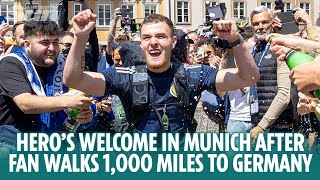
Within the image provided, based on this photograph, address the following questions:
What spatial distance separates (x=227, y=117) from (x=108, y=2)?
55153mm

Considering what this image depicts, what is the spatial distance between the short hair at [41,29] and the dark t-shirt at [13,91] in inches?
14.2

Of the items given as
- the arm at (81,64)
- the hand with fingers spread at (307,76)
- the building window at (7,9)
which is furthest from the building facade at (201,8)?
the hand with fingers spread at (307,76)

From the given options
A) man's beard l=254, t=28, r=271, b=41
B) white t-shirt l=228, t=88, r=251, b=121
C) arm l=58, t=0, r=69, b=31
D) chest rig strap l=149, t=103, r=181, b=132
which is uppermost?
arm l=58, t=0, r=69, b=31

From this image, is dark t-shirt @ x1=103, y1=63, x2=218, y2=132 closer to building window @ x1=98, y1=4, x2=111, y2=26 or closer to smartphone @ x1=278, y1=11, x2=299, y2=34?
smartphone @ x1=278, y1=11, x2=299, y2=34

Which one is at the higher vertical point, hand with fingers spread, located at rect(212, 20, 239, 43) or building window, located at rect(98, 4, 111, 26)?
building window, located at rect(98, 4, 111, 26)

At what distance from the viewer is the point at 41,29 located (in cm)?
629

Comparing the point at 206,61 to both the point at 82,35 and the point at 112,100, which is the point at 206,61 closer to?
the point at 112,100

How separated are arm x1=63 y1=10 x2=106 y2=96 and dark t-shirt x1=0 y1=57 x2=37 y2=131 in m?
0.79

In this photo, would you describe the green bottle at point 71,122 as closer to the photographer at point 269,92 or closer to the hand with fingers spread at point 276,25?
the photographer at point 269,92

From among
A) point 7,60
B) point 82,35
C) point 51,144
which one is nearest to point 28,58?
point 7,60

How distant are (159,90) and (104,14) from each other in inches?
2287

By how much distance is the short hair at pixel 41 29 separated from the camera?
6.27 m

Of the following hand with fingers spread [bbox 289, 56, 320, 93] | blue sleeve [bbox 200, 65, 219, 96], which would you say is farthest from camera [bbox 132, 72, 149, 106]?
hand with fingers spread [bbox 289, 56, 320, 93]

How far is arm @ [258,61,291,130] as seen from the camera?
702cm
